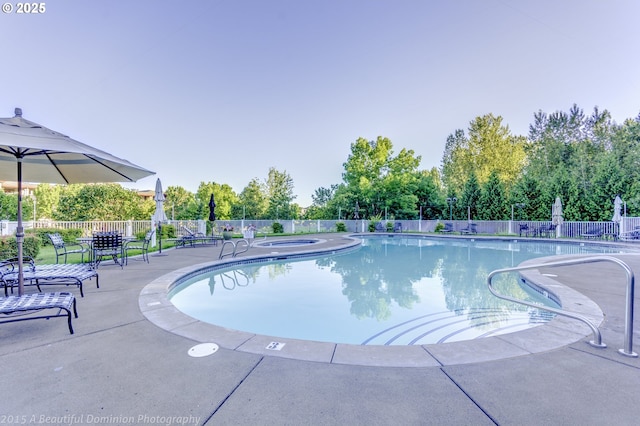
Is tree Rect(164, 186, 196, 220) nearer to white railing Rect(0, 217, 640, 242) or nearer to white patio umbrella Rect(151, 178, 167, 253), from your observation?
white railing Rect(0, 217, 640, 242)

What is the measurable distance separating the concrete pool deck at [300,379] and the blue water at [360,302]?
1.22 meters

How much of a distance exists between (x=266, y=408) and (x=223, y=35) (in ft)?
46.2

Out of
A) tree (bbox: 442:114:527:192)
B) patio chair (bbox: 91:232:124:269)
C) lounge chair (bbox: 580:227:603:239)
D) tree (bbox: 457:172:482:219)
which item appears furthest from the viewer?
tree (bbox: 442:114:527:192)

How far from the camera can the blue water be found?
4137mm

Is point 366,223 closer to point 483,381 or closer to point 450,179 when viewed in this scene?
point 450,179

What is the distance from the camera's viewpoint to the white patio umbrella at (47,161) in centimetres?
307

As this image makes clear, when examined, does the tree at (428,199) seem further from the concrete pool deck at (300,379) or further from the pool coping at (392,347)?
the concrete pool deck at (300,379)

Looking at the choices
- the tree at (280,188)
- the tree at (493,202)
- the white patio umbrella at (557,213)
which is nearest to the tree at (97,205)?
the tree at (280,188)

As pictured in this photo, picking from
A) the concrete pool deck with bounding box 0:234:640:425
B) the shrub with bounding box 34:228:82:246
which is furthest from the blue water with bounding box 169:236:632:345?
the shrub with bounding box 34:228:82:246

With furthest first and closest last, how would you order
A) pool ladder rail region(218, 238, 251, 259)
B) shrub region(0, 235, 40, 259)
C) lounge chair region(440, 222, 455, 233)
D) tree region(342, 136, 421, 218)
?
tree region(342, 136, 421, 218), lounge chair region(440, 222, 455, 233), pool ladder rail region(218, 238, 251, 259), shrub region(0, 235, 40, 259)

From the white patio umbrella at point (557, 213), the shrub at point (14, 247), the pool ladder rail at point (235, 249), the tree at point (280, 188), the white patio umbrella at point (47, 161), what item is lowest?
the pool ladder rail at point (235, 249)

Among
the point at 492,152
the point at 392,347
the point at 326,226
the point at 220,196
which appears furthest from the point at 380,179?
the point at 392,347

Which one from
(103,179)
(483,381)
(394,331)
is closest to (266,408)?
(483,381)

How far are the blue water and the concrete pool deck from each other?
1217mm
